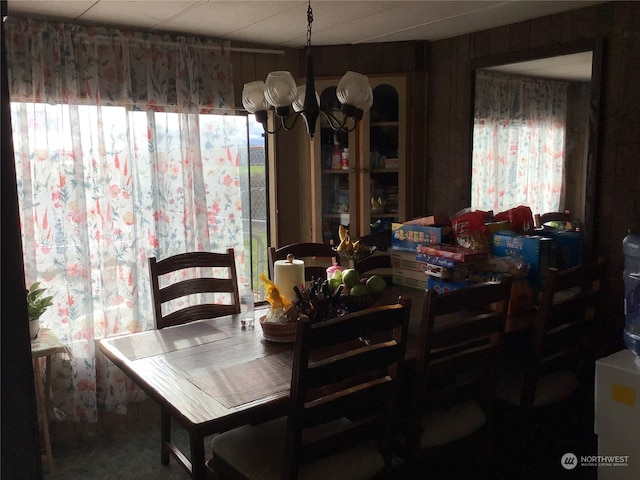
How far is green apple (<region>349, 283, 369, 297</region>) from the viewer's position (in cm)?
210

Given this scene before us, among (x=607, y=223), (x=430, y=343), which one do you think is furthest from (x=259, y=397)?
(x=607, y=223)

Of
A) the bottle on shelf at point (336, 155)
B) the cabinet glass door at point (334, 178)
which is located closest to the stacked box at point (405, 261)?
the cabinet glass door at point (334, 178)

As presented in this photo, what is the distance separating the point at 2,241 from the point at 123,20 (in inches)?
98.6

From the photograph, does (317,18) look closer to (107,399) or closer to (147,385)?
(147,385)

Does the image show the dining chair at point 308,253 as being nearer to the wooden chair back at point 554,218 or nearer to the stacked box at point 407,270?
the stacked box at point 407,270

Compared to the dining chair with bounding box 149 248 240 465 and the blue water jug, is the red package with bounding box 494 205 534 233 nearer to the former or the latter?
the blue water jug

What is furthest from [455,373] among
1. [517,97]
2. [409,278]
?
[517,97]

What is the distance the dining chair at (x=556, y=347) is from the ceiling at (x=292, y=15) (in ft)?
4.29

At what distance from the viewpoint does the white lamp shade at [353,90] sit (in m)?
2.08

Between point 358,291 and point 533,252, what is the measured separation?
91 centimetres

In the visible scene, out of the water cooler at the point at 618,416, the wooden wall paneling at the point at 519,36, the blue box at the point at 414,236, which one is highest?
the wooden wall paneling at the point at 519,36

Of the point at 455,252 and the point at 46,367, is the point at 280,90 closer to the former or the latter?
the point at 455,252

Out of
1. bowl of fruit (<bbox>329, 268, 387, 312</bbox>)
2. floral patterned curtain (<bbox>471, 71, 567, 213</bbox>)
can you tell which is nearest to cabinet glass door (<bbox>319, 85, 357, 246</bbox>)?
floral patterned curtain (<bbox>471, 71, 567, 213</bbox>)

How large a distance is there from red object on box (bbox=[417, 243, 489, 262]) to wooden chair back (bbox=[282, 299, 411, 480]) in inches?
36.0
